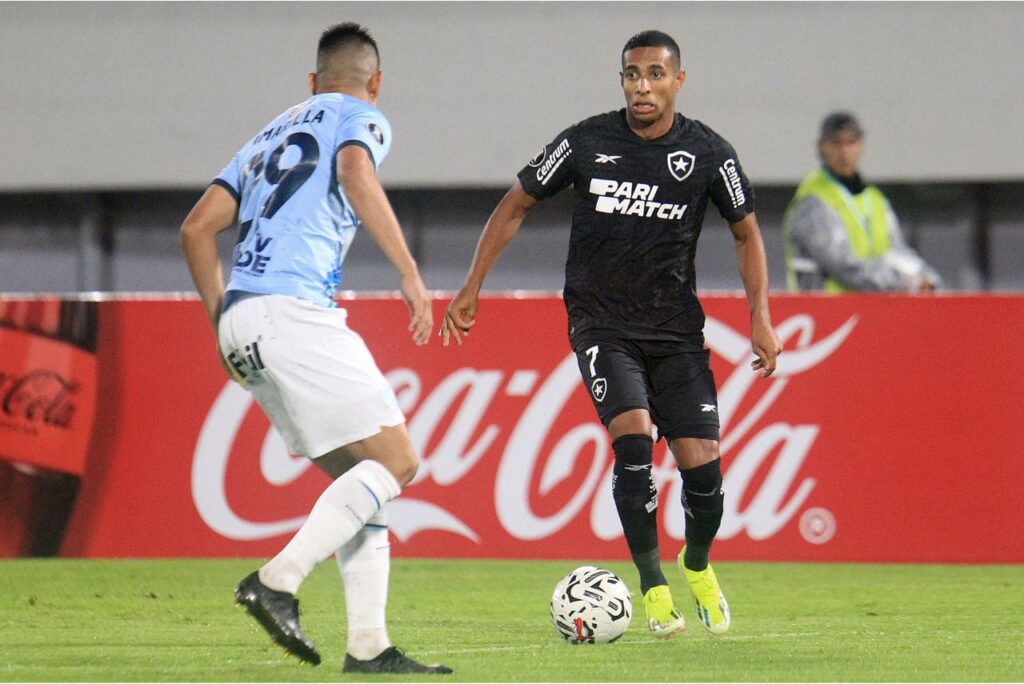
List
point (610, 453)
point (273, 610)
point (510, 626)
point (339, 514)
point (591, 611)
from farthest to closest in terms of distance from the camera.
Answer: point (610, 453)
point (510, 626)
point (591, 611)
point (339, 514)
point (273, 610)

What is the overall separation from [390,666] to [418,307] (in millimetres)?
1091

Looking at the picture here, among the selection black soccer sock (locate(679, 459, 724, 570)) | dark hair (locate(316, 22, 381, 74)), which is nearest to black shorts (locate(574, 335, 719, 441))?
black soccer sock (locate(679, 459, 724, 570))

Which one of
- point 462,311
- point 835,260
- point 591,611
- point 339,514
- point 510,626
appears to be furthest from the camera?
point 835,260

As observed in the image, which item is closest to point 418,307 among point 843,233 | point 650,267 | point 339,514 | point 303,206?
point 303,206

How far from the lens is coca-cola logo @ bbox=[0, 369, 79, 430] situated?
910 centimetres

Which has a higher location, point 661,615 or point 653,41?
point 653,41

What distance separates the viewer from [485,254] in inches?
248

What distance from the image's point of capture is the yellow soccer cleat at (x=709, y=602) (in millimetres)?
Answer: 6117

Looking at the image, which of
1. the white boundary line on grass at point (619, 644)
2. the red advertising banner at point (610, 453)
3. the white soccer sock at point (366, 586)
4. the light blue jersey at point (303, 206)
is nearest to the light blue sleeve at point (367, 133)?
the light blue jersey at point (303, 206)

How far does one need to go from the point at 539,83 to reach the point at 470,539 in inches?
244

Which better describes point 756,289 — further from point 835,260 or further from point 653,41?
point 835,260

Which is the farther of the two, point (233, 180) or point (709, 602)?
point (709, 602)

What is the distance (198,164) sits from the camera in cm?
1455

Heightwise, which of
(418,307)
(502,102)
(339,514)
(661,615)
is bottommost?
(661,615)
